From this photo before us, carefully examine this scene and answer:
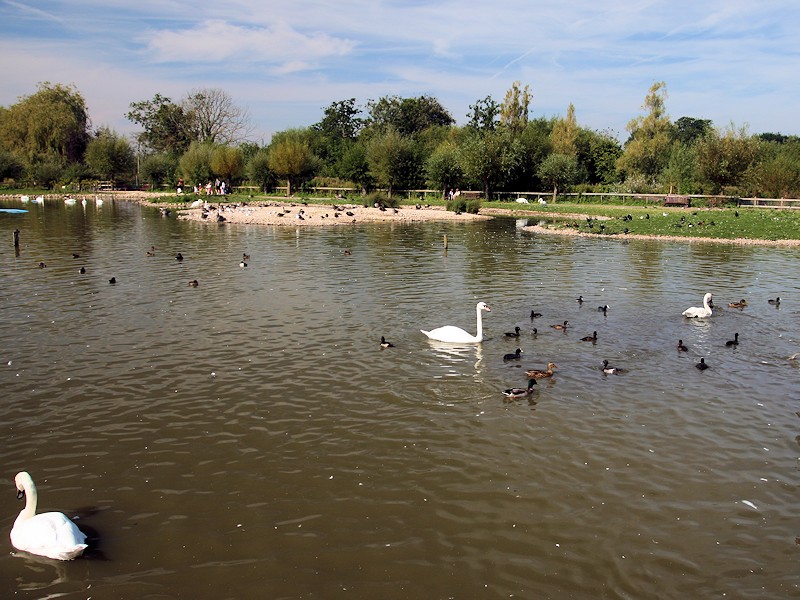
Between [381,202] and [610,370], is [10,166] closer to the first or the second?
[381,202]

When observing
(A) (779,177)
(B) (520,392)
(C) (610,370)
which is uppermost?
(A) (779,177)

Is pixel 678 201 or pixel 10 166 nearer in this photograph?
pixel 678 201

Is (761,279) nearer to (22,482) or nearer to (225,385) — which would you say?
(225,385)

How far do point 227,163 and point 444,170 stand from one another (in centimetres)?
3196

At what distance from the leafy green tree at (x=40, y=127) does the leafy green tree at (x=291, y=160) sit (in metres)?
43.7

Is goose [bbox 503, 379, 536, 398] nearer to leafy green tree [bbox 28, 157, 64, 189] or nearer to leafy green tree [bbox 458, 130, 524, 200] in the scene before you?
leafy green tree [bbox 458, 130, 524, 200]

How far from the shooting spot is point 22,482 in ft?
28.2

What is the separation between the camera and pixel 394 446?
36.9ft

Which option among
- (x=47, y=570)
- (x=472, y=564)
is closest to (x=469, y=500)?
(x=472, y=564)

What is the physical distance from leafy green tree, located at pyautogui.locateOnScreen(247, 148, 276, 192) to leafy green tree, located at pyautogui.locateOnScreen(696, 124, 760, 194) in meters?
56.4

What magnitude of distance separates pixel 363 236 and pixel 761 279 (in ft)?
84.9

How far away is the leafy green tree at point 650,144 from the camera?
79.1 m

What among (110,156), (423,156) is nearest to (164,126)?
(110,156)

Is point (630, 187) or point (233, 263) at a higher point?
point (630, 187)
